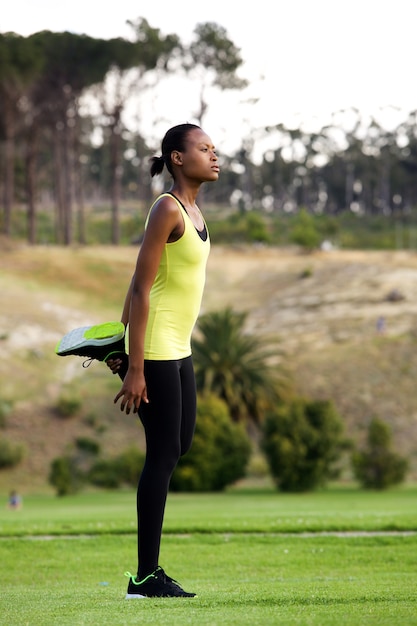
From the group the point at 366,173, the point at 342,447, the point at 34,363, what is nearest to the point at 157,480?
the point at 342,447

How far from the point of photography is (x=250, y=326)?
1923 inches

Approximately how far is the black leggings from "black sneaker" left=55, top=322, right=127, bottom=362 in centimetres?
24

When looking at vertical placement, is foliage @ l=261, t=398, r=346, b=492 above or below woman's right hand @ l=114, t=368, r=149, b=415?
below

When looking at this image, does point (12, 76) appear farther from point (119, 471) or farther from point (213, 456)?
point (213, 456)

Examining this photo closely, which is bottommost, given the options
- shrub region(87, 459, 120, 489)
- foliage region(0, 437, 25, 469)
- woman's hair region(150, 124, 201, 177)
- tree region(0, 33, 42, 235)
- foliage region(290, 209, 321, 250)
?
shrub region(87, 459, 120, 489)

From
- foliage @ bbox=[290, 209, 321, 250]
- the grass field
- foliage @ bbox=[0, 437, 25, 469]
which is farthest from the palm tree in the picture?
foliage @ bbox=[290, 209, 321, 250]

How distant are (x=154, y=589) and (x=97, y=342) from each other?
4.17ft

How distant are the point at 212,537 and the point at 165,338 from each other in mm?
5748

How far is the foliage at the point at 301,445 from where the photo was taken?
96.8ft

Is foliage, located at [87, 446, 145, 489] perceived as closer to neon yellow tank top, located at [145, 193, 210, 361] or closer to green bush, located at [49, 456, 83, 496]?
green bush, located at [49, 456, 83, 496]

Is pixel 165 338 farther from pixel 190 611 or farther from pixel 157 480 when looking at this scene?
pixel 190 611

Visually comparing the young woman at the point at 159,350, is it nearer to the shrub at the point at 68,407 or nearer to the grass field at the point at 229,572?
the grass field at the point at 229,572

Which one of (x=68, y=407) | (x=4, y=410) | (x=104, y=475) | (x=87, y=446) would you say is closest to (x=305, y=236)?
(x=68, y=407)

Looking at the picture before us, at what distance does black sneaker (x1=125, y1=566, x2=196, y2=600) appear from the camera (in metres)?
5.26
